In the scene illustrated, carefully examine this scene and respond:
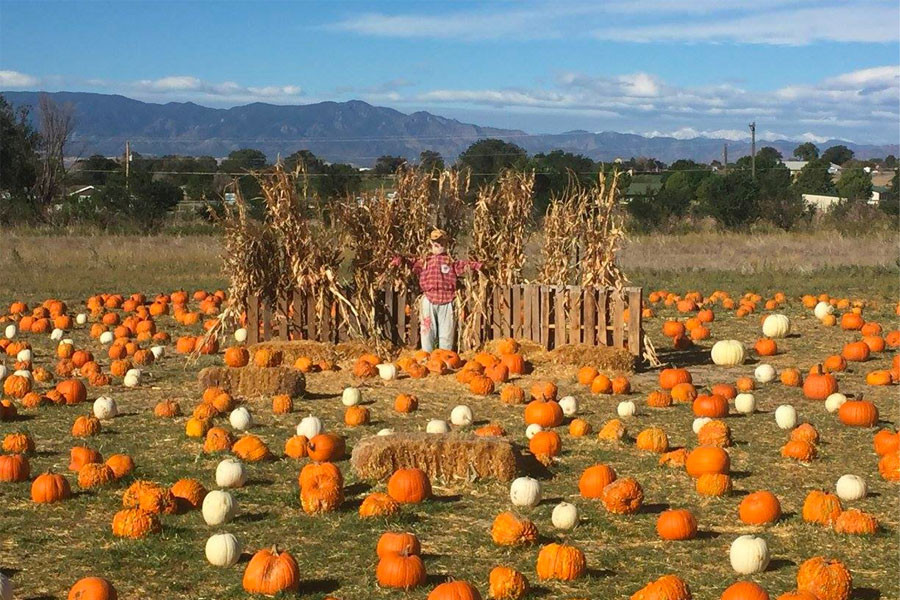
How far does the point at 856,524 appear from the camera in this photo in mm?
7316

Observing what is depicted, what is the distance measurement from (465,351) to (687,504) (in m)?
6.89

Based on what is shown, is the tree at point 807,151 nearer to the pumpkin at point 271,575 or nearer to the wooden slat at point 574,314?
the wooden slat at point 574,314

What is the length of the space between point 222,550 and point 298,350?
7.57 meters

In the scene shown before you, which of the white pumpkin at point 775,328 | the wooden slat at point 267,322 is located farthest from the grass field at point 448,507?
the wooden slat at point 267,322

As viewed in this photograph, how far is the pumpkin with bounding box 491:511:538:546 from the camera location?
23.1 ft

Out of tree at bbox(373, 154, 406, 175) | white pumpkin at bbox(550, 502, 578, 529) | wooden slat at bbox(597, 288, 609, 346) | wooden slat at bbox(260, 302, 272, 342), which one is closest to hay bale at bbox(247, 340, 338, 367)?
wooden slat at bbox(260, 302, 272, 342)

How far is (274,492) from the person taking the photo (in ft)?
27.7

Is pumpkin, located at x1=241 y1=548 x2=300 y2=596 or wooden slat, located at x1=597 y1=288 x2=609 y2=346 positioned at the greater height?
wooden slat, located at x1=597 y1=288 x2=609 y2=346

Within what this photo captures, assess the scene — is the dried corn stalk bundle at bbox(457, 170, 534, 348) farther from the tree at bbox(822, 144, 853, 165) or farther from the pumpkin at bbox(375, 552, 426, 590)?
the tree at bbox(822, 144, 853, 165)

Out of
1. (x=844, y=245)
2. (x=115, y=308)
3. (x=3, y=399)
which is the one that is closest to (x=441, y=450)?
(x=3, y=399)

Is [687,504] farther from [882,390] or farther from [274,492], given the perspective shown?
[882,390]

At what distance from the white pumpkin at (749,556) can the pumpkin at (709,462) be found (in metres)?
1.95

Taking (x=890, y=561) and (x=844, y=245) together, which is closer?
(x=890, y=561)

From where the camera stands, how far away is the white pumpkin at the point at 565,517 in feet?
24.5
